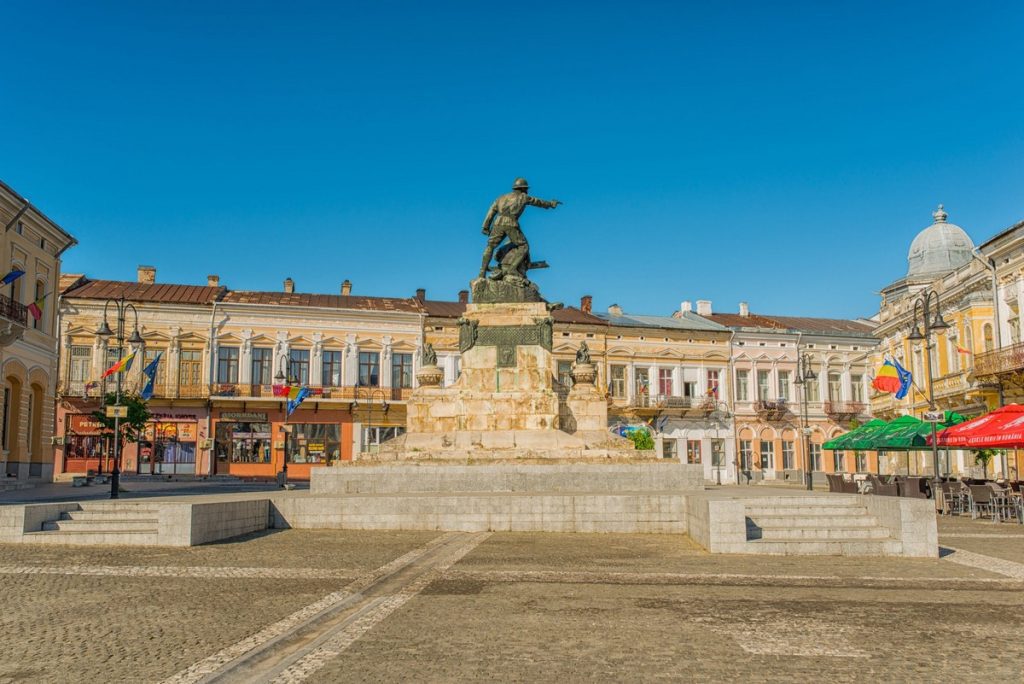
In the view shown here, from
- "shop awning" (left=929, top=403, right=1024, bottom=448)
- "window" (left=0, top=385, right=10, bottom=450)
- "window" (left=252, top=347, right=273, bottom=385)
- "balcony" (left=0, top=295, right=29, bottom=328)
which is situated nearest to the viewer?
"shop awning" (left=929, top=403, right=1024, bottom=448)

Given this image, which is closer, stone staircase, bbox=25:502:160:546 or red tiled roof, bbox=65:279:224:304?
stone staircase, bbox=25:502:160:546

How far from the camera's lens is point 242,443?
145ft

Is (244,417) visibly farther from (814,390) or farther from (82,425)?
(814,390)

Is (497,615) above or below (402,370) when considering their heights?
below

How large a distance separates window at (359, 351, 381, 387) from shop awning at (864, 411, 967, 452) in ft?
96.2

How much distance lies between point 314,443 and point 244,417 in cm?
395

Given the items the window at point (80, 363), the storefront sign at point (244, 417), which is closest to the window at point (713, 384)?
the storefront sign at point (244, 417)

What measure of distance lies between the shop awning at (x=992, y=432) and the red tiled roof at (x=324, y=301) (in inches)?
1291

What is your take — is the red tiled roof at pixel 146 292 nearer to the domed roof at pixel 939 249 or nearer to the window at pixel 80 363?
the window at pixel 80 363

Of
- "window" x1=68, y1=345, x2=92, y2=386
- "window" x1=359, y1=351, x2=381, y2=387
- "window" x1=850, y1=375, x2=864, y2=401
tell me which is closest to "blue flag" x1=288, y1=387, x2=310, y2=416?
"window" x1=359, y1=351, x2=381, y2=387

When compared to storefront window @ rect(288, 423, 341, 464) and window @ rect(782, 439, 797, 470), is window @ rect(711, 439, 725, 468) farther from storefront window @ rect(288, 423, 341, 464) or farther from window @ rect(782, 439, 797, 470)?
storefront window @ rect(288, 423, 341, 464)

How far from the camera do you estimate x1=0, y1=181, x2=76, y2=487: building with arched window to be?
89.7 feet

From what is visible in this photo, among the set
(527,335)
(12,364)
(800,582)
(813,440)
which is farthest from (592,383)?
(813,440)

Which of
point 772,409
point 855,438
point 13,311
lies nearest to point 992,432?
point 855,438
